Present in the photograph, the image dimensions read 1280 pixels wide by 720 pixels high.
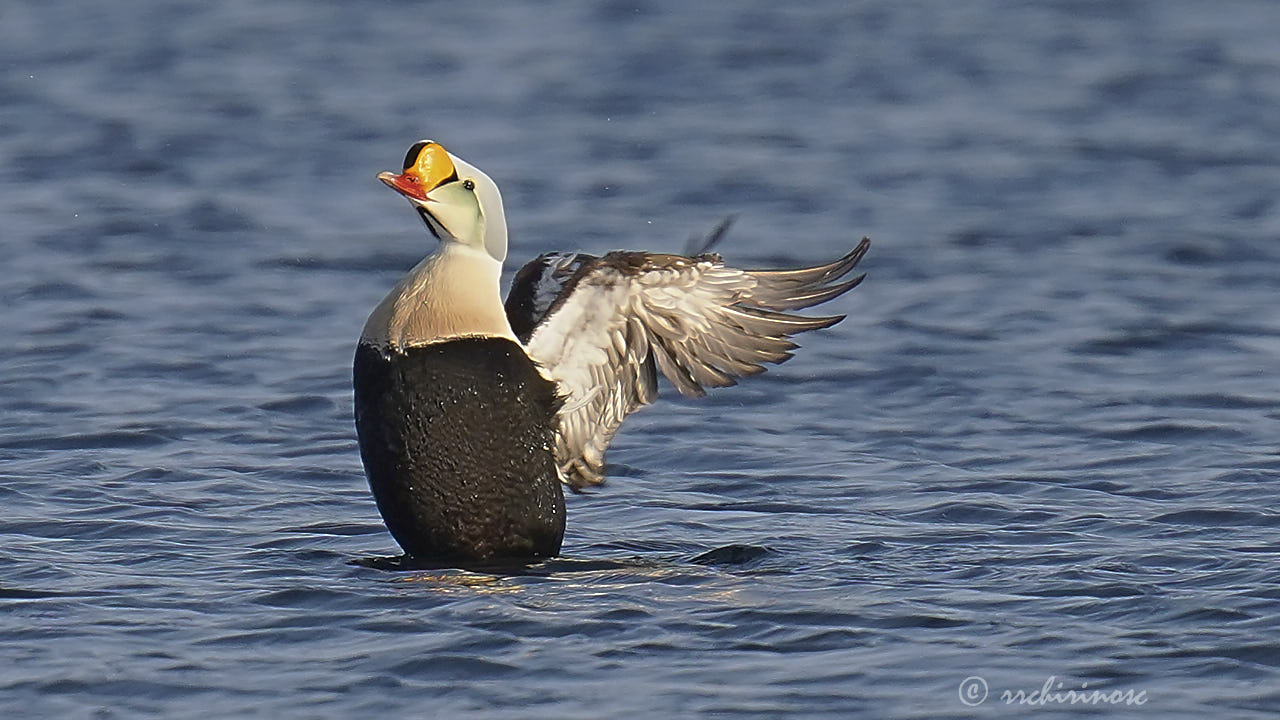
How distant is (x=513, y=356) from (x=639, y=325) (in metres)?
0.54

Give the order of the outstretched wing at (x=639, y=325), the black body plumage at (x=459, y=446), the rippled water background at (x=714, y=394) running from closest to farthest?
the rippled water background at (x=714, y=394) → the black body plumage at (x=459, y=446) → the outstretched wing at (x=639, y=325)

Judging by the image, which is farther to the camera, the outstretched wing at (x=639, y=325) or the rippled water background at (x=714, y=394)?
the outstretched wing at (x=639, y=325)

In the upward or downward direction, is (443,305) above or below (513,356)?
above

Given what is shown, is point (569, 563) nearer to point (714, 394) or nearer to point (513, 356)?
point (513, 356)

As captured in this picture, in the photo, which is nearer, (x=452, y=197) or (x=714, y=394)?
(x=452, y=197)

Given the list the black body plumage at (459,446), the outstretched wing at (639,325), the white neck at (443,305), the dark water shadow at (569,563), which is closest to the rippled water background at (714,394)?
the dark water shadow at (569,563)

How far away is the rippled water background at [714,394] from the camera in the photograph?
6.06 meters

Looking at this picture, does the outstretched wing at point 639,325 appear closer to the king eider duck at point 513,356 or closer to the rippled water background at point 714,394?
the king eider duck at point 513,356

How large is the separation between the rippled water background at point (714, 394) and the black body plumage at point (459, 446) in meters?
0.19

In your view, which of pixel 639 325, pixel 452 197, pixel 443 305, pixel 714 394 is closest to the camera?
pixel 443 305

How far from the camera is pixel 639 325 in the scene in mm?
7180

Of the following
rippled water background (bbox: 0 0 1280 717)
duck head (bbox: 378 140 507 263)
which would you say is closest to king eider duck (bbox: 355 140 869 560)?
duck head (bbox: 378 140 507 263)

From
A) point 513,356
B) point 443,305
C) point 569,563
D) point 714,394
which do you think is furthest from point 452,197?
point 714,394

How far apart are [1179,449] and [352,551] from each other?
3.41m
